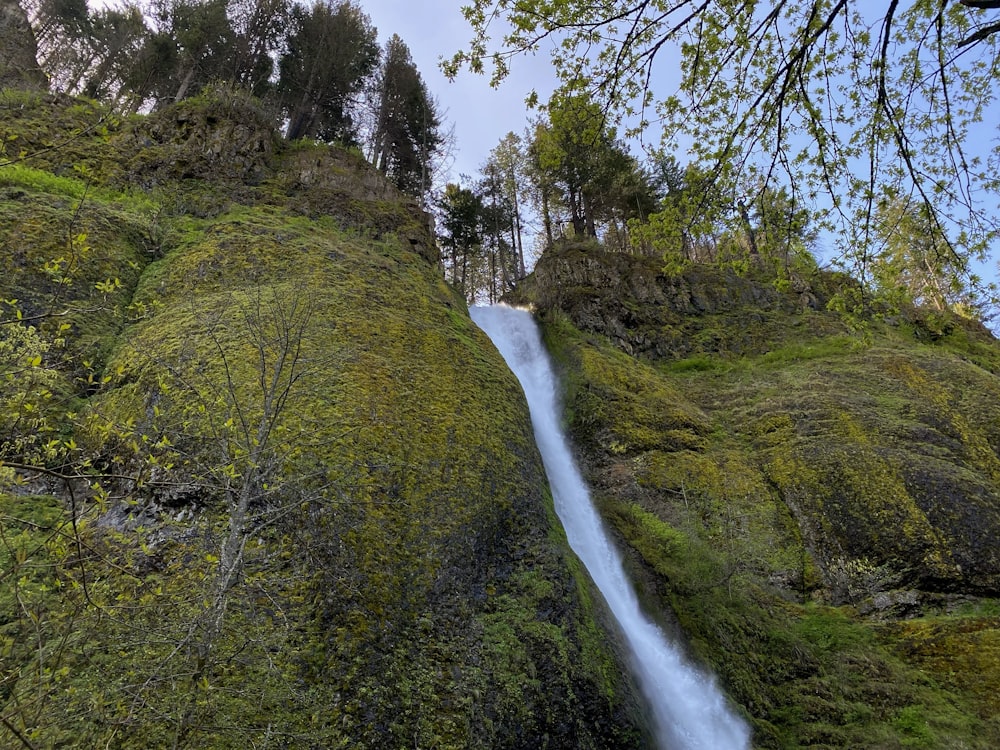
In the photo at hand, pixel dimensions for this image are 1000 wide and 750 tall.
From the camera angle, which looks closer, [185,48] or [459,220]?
[185,48]

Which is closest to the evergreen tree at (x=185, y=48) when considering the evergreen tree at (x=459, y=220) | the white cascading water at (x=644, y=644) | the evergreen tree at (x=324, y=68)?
the evergreen tree at (x=324, y=68)

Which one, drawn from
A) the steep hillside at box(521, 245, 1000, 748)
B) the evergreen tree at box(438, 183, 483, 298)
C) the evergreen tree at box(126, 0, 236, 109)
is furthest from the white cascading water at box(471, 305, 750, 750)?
the evergreen tree at box(126, 0, 236, 109)

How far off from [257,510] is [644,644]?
6391mm

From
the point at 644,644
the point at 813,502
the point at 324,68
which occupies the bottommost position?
the point at 644,644

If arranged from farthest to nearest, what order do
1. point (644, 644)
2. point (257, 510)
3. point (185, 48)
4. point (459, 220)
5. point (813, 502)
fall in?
1. point (459, 220)
2. point (185, 48)
3. point (813, 502)
4. point (644, 644)
5. point (257, 510)

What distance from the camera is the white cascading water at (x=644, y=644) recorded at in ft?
24.4

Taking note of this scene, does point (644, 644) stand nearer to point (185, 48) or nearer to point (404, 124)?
point (404, 124)

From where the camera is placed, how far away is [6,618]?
4.63 m

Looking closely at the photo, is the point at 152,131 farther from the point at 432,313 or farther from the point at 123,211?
the point at 432,313

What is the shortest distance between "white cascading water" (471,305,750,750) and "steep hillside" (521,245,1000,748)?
517mm

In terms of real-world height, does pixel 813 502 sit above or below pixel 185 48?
A: below

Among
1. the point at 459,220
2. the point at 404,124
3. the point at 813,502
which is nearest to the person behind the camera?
the point at 813,502

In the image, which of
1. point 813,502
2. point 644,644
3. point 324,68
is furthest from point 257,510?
point 324,68

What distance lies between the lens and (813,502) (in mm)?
12219
